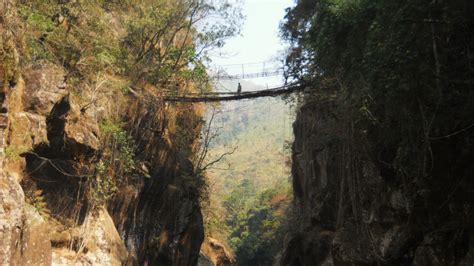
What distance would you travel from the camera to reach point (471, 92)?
227 inches

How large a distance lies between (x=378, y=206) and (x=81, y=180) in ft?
19.6

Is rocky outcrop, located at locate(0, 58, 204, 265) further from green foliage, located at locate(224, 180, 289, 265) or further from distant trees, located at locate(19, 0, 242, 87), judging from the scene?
green foliage, located at locate(224, 180, 289, 265)

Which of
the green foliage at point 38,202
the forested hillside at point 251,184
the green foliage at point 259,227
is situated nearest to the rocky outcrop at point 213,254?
the forested hillside at point 251,184

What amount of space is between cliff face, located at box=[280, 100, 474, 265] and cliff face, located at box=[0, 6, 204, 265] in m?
4.25

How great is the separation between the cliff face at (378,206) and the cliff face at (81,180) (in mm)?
4248

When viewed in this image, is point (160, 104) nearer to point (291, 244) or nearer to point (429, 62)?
point (291, 244)

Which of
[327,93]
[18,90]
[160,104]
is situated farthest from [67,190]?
[327,93]

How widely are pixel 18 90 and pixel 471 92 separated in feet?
22.2

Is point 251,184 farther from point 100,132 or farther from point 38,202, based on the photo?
point 38,202

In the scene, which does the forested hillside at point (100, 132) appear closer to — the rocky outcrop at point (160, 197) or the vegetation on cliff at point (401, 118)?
the rocky outcrop at point (160, 197)

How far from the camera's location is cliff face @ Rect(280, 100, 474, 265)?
664 cm

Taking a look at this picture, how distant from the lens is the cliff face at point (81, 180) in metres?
6.47

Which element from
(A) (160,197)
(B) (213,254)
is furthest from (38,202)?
(B) (213,254)

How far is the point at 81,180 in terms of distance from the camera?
30.7 ft
